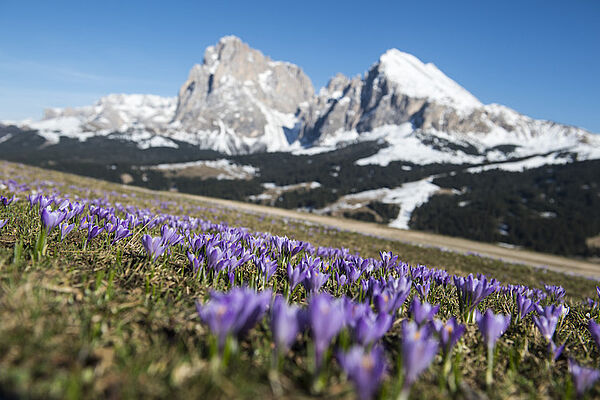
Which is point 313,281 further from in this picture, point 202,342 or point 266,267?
point 202,342

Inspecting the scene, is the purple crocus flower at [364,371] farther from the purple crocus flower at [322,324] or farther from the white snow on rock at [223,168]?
the white snow on rock at [223,168]

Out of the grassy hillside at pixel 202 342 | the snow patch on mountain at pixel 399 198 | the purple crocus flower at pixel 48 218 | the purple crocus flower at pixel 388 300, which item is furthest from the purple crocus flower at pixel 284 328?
the snow patch on mountain at pixel 399 198

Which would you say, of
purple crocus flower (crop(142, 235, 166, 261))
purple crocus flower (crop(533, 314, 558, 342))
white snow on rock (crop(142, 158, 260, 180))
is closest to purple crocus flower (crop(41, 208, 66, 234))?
purple crocus flower (crop(142, 235, 166, 261))

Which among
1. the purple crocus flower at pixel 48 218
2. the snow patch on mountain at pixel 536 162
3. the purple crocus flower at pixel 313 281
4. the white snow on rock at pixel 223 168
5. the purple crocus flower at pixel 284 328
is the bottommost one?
the purple crocus flower at pixel 313 281

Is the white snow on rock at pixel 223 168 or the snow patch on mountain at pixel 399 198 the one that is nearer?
the snow patch on mountain at pixel 399 198

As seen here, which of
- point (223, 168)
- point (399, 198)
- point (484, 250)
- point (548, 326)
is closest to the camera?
point (548, 326)

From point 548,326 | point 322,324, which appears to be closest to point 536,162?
point 548,326

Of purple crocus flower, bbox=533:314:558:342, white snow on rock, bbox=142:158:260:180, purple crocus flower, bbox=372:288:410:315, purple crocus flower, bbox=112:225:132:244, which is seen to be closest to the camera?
purple crocus flower, bbox=372:288:410:315

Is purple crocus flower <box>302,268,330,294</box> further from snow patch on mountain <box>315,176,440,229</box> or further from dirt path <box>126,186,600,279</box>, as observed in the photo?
snow patch on mountain <box>315,176,440,229</box>

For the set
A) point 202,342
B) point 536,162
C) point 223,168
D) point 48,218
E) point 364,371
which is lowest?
point 202,342

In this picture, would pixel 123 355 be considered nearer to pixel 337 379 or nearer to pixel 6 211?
pixel 337 379

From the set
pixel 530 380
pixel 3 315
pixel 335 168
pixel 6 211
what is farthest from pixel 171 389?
pixel 335 168
